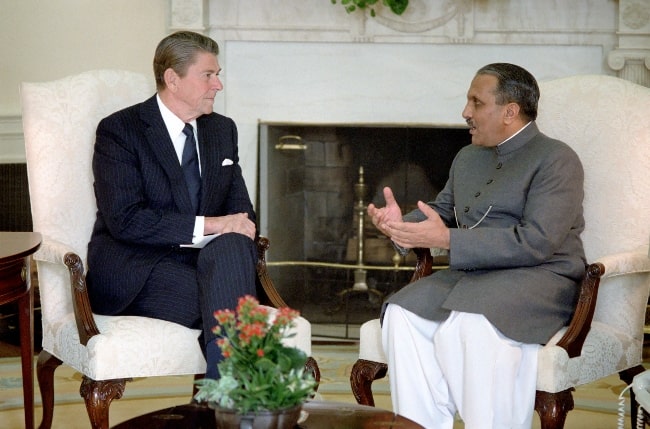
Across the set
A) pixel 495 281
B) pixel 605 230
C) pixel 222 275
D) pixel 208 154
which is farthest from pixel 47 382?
pixel 605 230

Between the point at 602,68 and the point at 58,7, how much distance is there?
260 centimetres

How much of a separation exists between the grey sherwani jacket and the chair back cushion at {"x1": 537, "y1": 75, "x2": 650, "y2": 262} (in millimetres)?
146

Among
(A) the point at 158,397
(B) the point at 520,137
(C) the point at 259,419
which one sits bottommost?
(A) the point at 158,397

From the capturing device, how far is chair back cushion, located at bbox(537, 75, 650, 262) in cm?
326

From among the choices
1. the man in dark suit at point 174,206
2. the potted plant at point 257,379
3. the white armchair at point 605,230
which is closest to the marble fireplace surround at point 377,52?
the white armchair at point 605,230

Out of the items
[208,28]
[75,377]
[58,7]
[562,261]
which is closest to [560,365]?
[562,261]

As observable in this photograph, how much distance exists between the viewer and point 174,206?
3297 mm

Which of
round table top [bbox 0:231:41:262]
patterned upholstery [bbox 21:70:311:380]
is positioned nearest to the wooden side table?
round table top [bbox 0:231:41:262]

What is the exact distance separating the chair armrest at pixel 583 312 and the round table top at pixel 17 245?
4.79 ft

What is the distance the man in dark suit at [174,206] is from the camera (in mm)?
3062

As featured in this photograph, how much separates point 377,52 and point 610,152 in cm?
189

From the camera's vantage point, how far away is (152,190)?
3.27 metres

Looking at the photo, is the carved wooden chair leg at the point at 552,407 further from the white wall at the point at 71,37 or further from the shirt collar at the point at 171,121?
the white wall at the point at 71,37

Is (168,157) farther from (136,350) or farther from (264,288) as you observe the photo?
(136,350)
